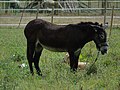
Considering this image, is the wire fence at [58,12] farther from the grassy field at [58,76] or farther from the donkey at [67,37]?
the donkey at [67,37]

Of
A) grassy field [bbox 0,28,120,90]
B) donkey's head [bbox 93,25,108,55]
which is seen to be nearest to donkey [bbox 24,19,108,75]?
donkey's head [bbox 93,25,108,55]

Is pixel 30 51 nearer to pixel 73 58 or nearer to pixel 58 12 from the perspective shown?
pixel 73 58

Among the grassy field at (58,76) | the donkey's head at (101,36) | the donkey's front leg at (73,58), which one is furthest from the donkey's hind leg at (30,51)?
the donkey's head at (101,36)

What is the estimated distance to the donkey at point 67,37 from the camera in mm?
9789

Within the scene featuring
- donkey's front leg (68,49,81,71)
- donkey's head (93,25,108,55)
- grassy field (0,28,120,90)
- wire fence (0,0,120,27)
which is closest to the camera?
grassy field (0,28,120,90)

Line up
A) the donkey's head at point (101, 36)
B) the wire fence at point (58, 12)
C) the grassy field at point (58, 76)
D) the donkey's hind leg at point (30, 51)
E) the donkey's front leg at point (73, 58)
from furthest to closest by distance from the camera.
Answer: the wire fence at point (58, 12)
the donkey's hind leg at point (30, 51)
the donkey's front leg at point (73, 58)
the donkey's head at point (101, 36)
the grassy field at point (58, 76)

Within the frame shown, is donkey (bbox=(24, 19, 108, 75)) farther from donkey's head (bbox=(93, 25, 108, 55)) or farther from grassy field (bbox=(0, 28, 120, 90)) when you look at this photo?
grassy field (bbox=(0, 28, 120, 90))

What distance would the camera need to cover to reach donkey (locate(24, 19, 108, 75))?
9.79 m

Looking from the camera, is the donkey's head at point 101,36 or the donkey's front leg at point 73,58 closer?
the donkey's head at point 101,36

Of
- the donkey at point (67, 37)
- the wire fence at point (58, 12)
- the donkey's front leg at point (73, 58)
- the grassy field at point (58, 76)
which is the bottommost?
the wire fence at point (58, 12)

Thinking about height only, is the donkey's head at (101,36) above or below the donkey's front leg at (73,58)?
above

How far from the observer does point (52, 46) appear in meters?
10.1

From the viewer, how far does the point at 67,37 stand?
390 inches

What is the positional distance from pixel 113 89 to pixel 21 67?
3.69 m
